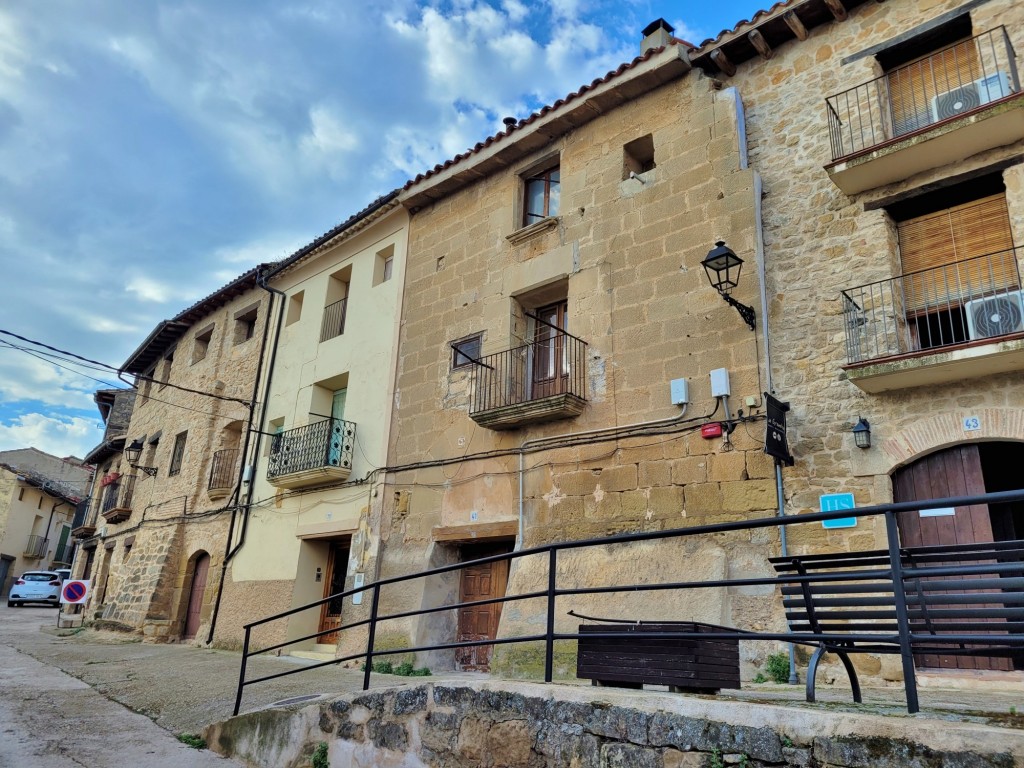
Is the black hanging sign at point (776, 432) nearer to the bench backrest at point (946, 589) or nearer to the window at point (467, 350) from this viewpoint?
the bench backrest at point (946, 589)

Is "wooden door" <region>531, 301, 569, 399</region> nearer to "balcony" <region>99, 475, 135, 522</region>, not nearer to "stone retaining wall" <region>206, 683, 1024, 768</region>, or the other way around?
"stone retaining wall" <region>206, 683, 1024, 768</region>

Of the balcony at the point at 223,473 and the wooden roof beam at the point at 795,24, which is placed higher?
the wooden roof beam at the point at 795,24

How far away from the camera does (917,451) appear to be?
6.66 m

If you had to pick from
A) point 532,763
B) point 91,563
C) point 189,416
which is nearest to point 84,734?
point 532,763

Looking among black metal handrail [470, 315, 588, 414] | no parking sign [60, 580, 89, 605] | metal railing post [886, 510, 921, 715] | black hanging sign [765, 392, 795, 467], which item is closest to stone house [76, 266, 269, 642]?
no parking sign [60, 580, 89, 605]

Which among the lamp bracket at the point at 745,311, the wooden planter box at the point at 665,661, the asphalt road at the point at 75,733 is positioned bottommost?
the asphalt road at the point at 75,733

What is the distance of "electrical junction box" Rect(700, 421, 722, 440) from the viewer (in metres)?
7.85

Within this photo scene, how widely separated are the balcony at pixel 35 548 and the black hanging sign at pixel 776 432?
Result: 39.9 metres

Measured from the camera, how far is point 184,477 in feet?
55.7

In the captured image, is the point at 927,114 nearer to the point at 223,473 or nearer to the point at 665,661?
the point at 665,661

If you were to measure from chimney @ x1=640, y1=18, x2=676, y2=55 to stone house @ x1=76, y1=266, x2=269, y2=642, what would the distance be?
9.73 metres

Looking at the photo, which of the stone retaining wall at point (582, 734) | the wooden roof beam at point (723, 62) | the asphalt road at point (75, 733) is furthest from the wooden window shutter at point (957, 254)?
the asphalt road at point (75, 733)

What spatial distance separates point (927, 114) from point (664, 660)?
6.85 m

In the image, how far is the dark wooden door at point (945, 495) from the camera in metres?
6.42
